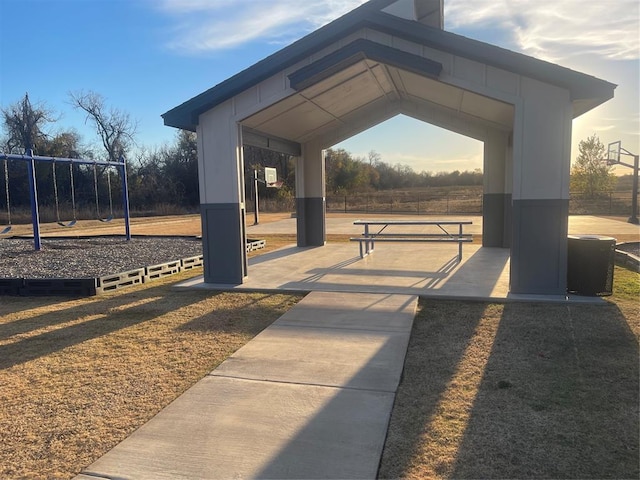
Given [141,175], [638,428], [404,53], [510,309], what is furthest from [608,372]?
[141,175]

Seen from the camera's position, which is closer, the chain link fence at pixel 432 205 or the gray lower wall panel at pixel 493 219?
the gray lower wall panel at pixel 493 219

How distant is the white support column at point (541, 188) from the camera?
20.2 feet

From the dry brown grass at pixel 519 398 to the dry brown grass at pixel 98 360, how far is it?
6.39ft

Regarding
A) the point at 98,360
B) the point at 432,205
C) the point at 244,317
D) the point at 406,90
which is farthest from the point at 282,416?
the point at 432,205

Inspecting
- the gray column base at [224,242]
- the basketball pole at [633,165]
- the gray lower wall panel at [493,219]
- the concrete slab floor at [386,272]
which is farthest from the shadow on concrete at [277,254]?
the basketball pole at [633,165]

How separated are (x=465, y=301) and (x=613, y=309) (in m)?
1.80

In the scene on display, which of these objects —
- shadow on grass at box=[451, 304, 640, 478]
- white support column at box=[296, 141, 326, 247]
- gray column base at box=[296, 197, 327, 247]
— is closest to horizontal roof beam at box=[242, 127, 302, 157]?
white support column at box=[296, 141, 326, 247]

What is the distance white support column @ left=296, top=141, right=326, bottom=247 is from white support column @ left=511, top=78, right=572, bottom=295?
679 centimetres

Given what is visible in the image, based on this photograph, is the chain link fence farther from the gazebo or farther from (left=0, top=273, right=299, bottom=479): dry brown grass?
(left=0, top=273, right=299, bottom=479): dry brown grass

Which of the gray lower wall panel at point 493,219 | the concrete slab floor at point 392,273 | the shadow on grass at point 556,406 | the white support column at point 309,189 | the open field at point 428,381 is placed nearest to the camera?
the shadow on grass at point 556,406

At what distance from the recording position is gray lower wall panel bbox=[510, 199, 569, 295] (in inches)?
247

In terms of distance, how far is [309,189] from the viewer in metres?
12.6

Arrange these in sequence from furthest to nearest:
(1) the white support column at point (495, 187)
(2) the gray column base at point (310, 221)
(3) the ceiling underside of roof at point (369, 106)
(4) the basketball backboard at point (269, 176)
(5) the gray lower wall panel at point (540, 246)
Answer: (4) the basketball backboard at point (269, 176)
(2) the gray column base at point (310, 221)
(1) the white support column at point (495, 187)
(3) the ceiling underside of roof at point (369, 106)
(5) the gray lower wall panel at point (540, 246)

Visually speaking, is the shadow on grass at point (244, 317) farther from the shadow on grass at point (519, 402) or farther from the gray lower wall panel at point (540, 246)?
the gray lower wall panel at point (540, 246)
